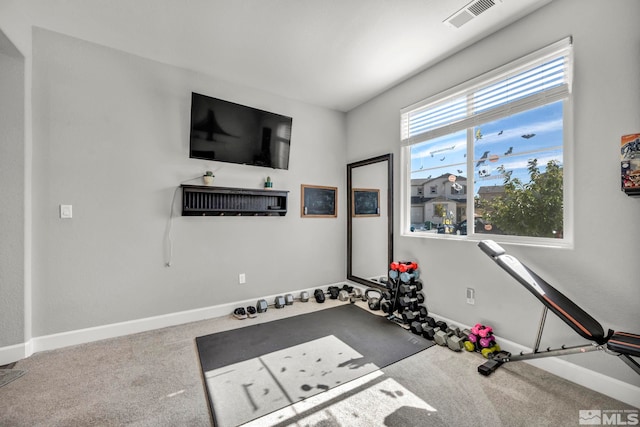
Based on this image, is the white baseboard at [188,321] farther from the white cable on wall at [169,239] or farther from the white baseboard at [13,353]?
the white cable on wall at [169,239]

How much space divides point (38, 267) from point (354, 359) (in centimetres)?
301

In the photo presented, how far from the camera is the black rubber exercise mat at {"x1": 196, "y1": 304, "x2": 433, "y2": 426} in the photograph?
1.83 m

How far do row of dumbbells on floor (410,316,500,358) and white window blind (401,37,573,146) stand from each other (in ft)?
6.64

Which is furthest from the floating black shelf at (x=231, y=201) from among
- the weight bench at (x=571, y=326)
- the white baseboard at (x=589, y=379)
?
the white baseboard at (x=589, y=379)

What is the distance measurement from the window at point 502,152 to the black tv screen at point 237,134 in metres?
1.74

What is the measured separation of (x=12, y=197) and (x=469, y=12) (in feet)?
13.7

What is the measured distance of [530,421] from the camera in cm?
161

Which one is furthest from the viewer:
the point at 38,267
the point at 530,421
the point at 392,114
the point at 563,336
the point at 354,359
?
the point at 392,114

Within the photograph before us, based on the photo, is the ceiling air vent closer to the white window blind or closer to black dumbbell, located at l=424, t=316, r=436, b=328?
the white window blind

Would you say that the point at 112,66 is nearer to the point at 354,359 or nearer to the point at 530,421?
the point at 354,359

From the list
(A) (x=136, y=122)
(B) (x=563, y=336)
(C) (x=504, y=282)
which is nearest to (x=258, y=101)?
(A) (x=136, y=122)

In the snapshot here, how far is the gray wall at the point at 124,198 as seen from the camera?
2.51m

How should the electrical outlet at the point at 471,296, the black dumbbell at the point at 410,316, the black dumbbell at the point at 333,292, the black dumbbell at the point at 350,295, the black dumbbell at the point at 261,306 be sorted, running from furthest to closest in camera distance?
1. the black dumbbell at the point at 333,292
2. the black dumbbell at the point at 350,295
3. the black dumbbell at the point at 261,306
4. the black dumbbell at the point at 410,316
5. the electrical outlet at the point at 471,296

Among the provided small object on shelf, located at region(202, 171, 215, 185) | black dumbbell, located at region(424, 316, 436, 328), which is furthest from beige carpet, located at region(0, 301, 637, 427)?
small object on shelf, located at region(202, 171, 215, 185)
